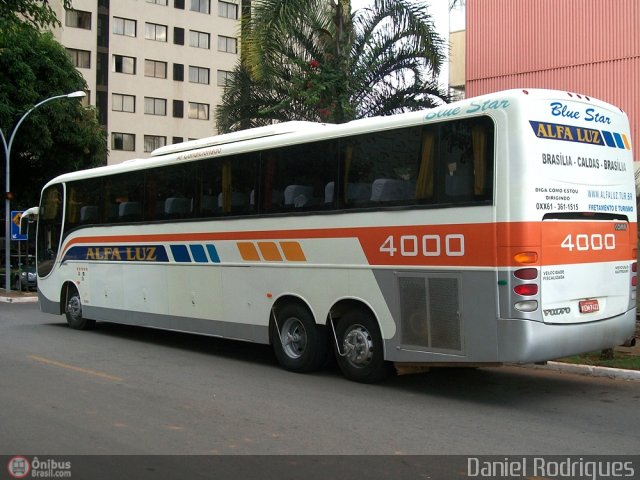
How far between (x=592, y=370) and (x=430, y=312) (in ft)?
9.62

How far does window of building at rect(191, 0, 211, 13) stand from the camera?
60.4 metres

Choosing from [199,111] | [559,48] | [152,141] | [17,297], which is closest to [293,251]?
[559,48]

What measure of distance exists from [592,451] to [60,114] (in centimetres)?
2844

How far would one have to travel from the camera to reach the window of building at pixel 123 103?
187 ft

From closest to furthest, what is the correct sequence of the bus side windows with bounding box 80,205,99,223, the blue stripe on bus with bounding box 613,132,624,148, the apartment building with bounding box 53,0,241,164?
the blue stripe on bus with bounding box 613,132,624,148 < the bus side windows with bounding box 80,205,99,223 < the apartment building with bounding box 53,0,241,164

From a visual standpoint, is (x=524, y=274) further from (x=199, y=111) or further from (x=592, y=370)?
(x=199, y=111)

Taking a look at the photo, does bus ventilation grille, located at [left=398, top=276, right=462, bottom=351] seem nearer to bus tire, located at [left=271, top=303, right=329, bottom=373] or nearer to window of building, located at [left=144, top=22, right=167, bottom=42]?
bus tire, located at [left=271, top=303, right=329, bottom=373]

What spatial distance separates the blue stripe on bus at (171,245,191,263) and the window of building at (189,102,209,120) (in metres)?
50.2

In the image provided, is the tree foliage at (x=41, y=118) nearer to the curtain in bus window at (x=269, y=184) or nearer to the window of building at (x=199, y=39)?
the curtain in bus window at (x=269, y=184)

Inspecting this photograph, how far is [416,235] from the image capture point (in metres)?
8.45

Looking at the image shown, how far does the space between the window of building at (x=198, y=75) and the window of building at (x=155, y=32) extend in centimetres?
318

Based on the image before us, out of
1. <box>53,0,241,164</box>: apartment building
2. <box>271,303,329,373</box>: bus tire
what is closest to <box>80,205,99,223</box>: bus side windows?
<box>271,303,329,373</box>: bus tire
